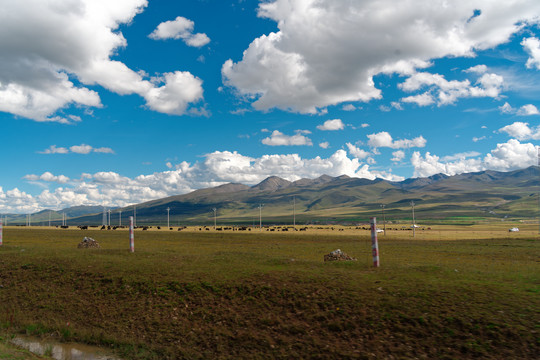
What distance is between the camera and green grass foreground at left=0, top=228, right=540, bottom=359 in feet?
36.3

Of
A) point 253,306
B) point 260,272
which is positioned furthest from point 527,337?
point 260,272

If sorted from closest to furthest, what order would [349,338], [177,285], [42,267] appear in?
[349,338]
[177,285]
[42,267]

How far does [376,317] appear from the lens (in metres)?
12.3

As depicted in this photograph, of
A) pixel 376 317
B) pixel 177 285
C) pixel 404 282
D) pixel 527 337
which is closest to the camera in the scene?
pixel 527 337

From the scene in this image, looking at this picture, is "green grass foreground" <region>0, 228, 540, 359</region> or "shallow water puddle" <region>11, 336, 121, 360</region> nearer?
"green grass foreground" <region>0, 228, 540, 359</region>

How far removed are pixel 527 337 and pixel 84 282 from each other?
1881 centimetres

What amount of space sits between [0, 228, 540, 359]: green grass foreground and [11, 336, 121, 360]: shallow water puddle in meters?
0.44

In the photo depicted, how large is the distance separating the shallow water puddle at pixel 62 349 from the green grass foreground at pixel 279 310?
44cm

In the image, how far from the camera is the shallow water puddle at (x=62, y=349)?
12250mm

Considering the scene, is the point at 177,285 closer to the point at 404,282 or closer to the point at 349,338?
the point at 349,338

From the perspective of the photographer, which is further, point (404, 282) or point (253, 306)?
point (404, 282)

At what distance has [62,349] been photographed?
507 inches

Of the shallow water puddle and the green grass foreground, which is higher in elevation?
the green grass foreground

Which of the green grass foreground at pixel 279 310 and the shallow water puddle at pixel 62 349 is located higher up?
the green grass foreground at pixel 279 310
